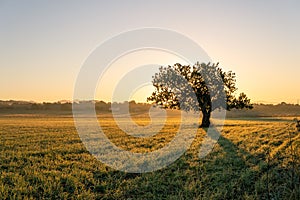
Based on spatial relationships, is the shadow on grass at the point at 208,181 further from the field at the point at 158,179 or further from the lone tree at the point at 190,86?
the lone tree at the point at 190,86

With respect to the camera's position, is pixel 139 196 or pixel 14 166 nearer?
pixel 139 196

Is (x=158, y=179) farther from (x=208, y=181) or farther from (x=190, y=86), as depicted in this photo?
(x=190, y=86)

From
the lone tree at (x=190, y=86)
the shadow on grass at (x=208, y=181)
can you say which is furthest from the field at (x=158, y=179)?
the lone tree at (x=190, y=86)

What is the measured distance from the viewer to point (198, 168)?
12.3 meters

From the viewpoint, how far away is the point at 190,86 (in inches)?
1462

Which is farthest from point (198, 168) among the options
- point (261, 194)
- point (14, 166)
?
point (14, 166)

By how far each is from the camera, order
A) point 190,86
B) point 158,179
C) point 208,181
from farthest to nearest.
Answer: point 190,86, point 158,179, point 208,181

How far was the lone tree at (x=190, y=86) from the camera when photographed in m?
37.0

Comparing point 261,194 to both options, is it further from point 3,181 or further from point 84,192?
point 3,181

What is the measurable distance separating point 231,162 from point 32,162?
9000 millimetres

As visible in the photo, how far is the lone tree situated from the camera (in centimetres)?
3697

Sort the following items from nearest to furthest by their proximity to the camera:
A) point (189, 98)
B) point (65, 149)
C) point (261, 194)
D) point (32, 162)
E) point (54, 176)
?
point (261, 194) → point (54, 176) → point (32, 162) → point (65, 149) → point (189, 98)

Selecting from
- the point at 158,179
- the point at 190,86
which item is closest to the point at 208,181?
the point at 158,179

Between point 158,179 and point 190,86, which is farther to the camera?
point 190,86
